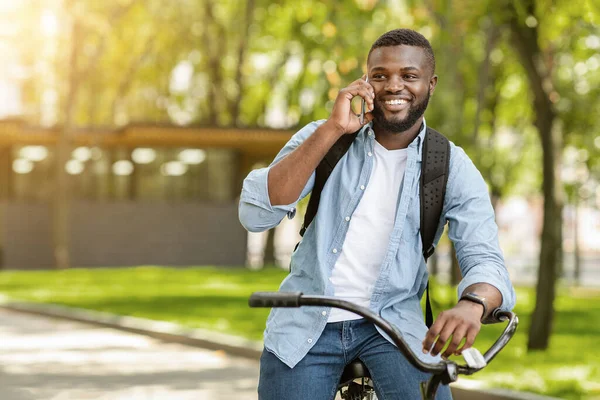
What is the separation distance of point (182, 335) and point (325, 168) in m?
11.3

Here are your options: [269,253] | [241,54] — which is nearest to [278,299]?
[241,54]

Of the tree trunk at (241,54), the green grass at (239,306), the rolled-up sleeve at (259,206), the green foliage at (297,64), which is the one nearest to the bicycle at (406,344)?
the rolled-up sleeve at (259,206)

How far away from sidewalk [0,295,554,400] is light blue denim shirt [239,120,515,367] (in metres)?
5.51

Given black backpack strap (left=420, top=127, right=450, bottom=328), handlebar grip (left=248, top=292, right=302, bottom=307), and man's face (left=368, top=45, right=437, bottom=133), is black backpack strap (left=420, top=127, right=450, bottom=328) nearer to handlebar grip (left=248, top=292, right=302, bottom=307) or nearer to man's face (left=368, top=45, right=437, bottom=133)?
man's face (left=368, top=45, right=437, bottom=133)

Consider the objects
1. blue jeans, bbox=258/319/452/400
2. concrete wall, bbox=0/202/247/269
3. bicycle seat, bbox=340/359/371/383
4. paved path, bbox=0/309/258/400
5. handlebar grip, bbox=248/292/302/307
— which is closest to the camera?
handlebar grip, bbox=248/292/302/307

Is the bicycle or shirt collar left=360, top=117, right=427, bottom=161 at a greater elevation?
shirt collar left=360, top=117, right=427, bottom=161

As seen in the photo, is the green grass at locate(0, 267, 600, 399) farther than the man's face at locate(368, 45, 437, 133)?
Yes

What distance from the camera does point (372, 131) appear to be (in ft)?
11.2

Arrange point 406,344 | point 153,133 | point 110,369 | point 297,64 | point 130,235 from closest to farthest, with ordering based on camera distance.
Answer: point 406,344
point 110,369
point 153,133
point 297,64
point 130,235

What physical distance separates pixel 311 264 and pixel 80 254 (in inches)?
1313

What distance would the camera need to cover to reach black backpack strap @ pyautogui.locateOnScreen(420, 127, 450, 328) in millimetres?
3320

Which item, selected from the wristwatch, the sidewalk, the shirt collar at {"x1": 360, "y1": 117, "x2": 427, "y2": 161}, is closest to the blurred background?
the sidewalk

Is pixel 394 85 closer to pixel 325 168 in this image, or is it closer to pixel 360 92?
pixel 360 92

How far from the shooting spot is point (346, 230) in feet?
11.0
